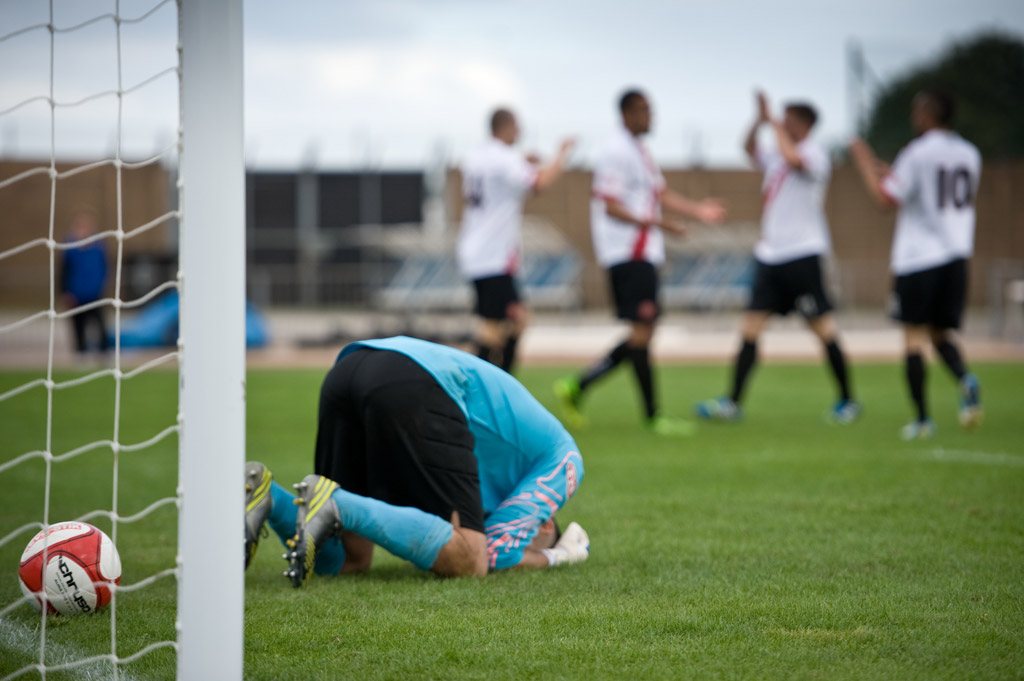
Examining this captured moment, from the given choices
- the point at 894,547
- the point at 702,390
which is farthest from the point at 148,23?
the point at 702,390

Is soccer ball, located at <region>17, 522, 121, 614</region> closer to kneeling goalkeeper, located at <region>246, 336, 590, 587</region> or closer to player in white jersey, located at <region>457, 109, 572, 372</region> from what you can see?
kneeling goalkeeper, located at <region>246, 336, 590, 587</region>

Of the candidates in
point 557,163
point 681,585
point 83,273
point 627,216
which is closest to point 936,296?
point 627,216

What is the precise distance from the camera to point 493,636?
119 inches

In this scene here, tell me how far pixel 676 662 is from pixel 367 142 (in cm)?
2812

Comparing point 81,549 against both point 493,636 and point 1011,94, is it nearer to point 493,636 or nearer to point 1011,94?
point 493,636

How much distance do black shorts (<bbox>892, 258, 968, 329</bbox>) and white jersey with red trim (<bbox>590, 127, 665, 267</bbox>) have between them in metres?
1.74

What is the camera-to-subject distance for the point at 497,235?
8.25 meters

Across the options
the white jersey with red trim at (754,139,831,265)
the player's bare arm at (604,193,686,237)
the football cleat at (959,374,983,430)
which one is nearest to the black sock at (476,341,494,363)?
the player's bare arm at (604,193,686,237)

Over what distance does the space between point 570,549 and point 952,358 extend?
4.60 meters

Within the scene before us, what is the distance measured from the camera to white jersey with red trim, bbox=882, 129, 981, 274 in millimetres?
7438

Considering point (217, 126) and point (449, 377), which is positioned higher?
point (217, 126)

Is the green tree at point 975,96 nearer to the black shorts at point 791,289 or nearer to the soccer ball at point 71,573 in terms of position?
the black shorts at point 791,289

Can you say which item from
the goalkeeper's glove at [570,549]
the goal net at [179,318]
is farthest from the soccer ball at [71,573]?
the goalkeeper's glove at [570,549]

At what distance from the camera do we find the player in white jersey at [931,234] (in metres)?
7.43
